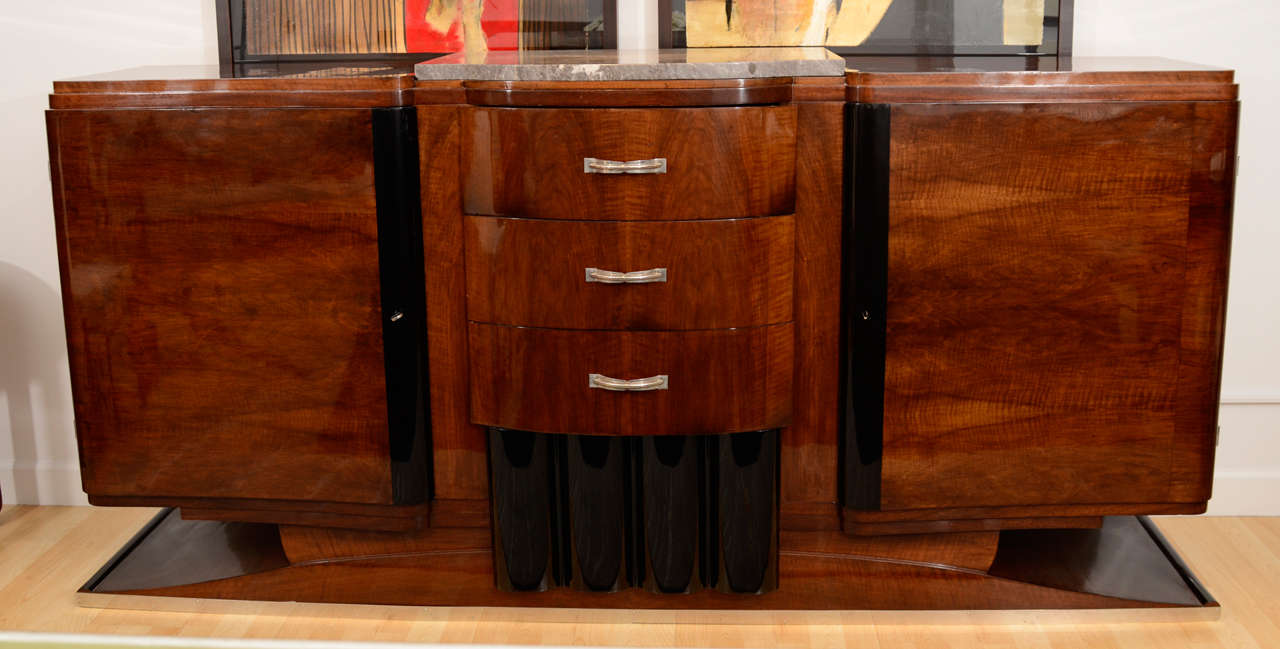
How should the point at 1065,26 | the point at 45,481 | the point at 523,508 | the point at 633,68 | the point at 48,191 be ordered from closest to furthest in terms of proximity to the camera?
1. the point at 633,68
2. the point at 523,508
3. the point at 1065,26
4. the point at 48,191
5. the point at 45,481

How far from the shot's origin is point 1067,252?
1.72 meters

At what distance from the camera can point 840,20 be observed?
6.85 ft

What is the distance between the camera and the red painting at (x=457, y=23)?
2.13 metres

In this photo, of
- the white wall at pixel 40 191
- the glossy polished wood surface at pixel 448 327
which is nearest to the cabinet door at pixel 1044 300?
the glossy polished wood surface at pixel 448 327

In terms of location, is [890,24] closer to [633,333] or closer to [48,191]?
[633,333]

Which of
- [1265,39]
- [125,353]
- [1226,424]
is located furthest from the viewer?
[1226,424]

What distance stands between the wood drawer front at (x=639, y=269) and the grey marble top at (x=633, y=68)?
7.9 inches

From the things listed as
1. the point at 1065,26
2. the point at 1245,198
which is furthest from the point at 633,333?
the point at 1245,198

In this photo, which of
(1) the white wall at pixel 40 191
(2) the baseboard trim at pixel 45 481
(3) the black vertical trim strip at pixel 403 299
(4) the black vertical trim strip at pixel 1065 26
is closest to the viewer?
(3) the black vertical trim strip at pixel 403 299

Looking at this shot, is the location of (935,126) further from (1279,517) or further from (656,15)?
(1279,517)

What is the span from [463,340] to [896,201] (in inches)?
26.6

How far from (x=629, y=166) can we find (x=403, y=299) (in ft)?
1.35

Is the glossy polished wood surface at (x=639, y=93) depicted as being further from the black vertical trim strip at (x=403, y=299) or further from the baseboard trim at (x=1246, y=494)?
the baseboard trim at (x=1246, y=494)

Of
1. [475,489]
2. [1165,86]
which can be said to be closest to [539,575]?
[475,489]
